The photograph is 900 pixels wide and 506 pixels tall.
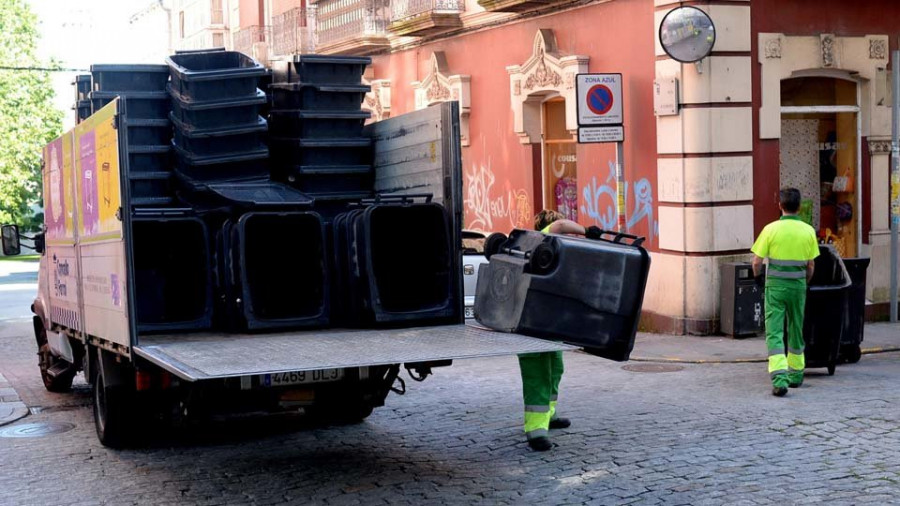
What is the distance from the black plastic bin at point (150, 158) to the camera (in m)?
9.79

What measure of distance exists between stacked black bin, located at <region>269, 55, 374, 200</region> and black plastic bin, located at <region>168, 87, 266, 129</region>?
48 cm

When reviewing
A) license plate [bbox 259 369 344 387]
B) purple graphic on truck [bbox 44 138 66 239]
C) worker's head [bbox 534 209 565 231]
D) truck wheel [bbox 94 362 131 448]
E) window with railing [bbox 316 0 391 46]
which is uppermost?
window with railing [bbox 316 0 391 46]

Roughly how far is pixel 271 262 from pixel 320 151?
1902 millimetres

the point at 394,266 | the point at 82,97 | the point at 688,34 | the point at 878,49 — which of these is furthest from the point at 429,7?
the point at 394,266

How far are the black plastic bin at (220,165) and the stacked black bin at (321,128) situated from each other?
38cm

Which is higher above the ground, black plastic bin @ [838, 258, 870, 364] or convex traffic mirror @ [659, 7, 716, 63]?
convex traffic mirror @ [659, 7, 716, 63]

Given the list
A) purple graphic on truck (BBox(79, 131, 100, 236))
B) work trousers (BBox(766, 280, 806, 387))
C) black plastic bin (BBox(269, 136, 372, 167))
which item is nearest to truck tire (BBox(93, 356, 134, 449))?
purple graphic on truck (BBox(79, 131, 100, 236))

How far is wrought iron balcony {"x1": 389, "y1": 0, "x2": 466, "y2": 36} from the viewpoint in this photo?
1992 centimetres

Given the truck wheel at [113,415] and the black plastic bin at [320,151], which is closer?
the truck wheel at [113,415]

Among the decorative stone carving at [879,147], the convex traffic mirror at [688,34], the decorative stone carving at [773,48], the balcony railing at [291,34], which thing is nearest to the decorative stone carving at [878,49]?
the decorative stone carving at [879,147]

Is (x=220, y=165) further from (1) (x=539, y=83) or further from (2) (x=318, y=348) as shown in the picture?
(1) (x=539, y=83)

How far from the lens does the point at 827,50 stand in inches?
604

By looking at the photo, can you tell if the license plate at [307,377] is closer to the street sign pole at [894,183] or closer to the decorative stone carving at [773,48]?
the decorative stone carving at [773,48]

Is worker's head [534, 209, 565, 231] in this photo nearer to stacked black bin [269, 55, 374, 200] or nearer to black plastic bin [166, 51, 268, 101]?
stacked black bin [269, 55, 374, 200]
